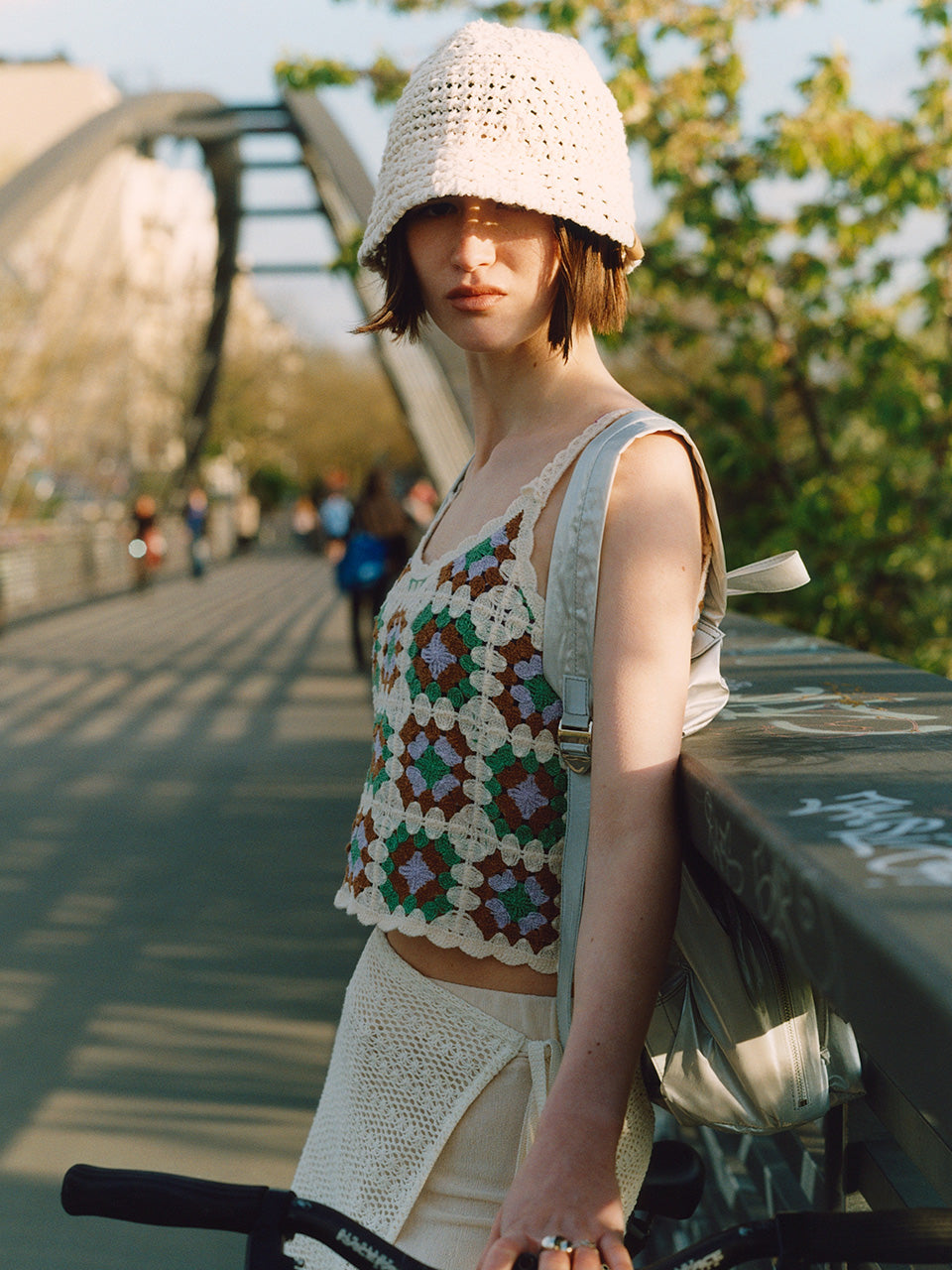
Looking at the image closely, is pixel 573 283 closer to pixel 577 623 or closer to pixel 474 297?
pixel 474 297

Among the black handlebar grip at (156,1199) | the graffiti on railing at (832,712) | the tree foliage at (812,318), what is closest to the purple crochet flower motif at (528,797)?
the graffiti on railing at (832,712)

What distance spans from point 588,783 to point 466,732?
0.15 meters

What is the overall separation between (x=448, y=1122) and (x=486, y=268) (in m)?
0.74

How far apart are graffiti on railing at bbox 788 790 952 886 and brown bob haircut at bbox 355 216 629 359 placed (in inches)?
21.0

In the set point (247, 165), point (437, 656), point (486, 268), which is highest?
point (247, 165)

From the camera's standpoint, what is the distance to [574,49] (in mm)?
1251

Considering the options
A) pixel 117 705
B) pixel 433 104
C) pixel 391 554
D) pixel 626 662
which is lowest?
pixel 117 705

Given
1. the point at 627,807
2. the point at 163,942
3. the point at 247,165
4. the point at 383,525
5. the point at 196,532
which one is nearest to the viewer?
the point at 627,807

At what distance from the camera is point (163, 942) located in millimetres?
4891

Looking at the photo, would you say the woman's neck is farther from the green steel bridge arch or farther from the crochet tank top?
the green steel bridge arch

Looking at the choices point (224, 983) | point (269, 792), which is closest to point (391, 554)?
point (269, 792)

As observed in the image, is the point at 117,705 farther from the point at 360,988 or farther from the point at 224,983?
the point at 360,988

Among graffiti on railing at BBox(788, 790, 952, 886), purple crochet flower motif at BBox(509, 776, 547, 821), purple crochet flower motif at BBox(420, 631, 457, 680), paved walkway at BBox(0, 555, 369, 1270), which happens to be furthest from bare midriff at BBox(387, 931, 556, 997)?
paved walkway at BBox(0, 555, 369, 1270)

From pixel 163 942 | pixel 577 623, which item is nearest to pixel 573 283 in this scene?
pixel 577 623
